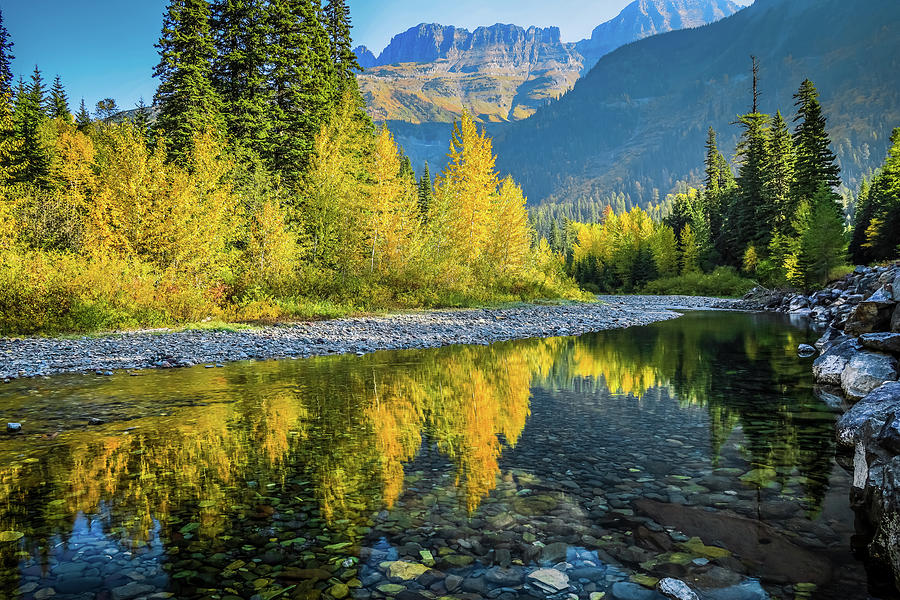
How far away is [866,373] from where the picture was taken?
25.6 feet

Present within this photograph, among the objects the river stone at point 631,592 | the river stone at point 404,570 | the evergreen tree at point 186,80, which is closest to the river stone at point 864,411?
the river stone at point 631,592

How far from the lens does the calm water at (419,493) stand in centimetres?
316

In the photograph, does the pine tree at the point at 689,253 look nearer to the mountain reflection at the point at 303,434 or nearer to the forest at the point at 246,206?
the forest at the point at 246,206

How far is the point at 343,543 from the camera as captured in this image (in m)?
3.62

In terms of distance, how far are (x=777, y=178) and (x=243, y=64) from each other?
167 ft

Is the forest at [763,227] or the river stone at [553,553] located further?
the forest at [763,227]

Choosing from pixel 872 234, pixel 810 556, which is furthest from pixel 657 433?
pixel 872 234

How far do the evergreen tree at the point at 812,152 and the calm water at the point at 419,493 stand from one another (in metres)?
44.1

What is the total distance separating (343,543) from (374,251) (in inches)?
974

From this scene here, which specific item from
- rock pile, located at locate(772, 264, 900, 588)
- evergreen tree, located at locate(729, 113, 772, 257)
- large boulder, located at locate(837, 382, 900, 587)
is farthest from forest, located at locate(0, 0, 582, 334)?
evergreen tree, located at locate(729, 113, 772, 257)

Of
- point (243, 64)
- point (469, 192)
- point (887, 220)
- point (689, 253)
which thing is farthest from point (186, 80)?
point (689, 253)

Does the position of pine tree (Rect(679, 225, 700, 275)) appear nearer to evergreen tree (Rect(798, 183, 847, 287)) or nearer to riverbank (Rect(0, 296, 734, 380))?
evergreen tree (Rect(798, 183, 847, 287))

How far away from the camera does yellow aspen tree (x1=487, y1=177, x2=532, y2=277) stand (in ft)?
115

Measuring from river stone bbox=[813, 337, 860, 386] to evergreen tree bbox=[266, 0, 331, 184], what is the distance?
91.0 feet
